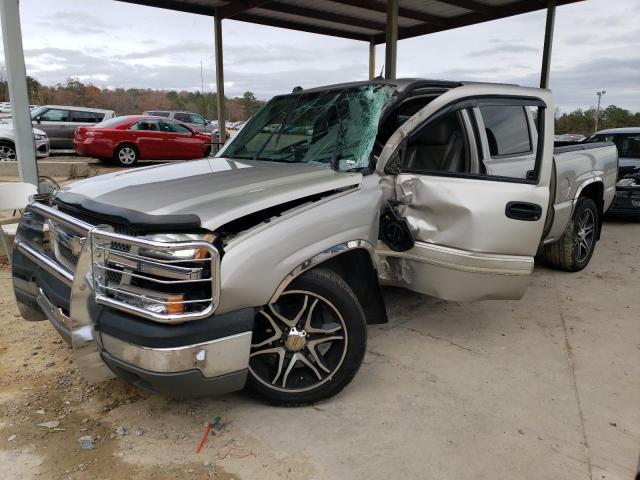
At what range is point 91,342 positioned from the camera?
2.43 metres

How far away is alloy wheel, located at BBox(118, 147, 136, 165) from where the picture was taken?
13.9 meters

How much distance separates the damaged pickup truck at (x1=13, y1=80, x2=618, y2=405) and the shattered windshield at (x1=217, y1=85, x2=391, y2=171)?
1cm

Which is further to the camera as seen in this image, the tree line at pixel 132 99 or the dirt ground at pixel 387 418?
the tree line at pixel 132 99

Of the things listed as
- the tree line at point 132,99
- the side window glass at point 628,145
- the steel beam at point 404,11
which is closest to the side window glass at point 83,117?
the steel beam at point 404,11

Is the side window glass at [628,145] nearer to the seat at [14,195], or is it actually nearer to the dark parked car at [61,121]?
the seat at [14,195]

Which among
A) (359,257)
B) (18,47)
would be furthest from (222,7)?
(359,257)

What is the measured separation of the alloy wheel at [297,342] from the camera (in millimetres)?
2771

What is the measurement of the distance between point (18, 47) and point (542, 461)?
20.6 feet

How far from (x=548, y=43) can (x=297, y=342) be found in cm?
1166

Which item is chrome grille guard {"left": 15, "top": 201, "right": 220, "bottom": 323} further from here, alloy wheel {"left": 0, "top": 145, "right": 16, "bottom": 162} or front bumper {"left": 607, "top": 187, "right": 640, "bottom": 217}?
alloy wheel {"left": 0, "top": 145, "right": 16, "bottom": 162}

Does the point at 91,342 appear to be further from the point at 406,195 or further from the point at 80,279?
the point at 406,195

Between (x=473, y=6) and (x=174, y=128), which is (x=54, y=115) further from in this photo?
(x=473, y=6)

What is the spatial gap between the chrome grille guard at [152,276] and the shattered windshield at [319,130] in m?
1.35

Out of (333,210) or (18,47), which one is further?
(18,47)
